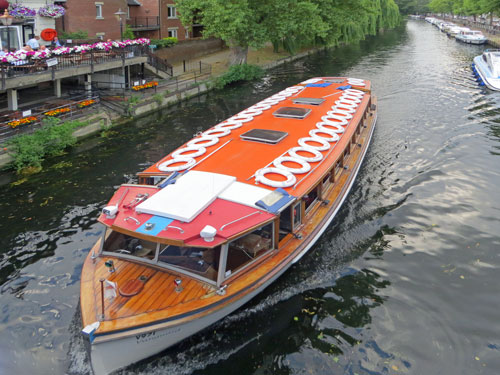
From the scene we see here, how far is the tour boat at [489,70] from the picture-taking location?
123 feet

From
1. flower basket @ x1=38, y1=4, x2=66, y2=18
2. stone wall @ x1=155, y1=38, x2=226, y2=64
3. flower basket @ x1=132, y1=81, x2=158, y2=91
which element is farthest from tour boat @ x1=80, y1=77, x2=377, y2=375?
stone wall @ x1=155, y1=38, x2=226, y2=64

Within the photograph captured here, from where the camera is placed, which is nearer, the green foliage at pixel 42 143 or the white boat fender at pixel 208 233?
the white boat fender at pixel 208 233

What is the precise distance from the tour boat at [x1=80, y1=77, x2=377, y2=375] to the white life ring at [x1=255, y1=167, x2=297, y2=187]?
4 centimetres

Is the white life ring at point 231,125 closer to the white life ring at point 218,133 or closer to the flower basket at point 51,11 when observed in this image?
the white life ring at point 218,133

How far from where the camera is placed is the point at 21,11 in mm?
30359

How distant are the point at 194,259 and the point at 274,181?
12.2ft

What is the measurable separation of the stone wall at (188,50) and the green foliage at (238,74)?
9048 millimetres

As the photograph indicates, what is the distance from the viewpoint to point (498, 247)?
1552 cm

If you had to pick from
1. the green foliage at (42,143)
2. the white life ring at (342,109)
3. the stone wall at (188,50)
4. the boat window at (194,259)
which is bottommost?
the boat window at (194,259)

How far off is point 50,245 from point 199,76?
26808 mm

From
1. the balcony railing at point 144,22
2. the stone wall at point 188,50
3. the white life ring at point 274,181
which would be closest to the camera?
the white life ring at point 274,181

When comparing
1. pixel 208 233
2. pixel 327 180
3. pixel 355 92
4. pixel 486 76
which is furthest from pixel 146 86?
pixel 486 76

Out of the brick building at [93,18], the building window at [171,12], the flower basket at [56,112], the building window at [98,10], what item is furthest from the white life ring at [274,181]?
the building window at [171,12]

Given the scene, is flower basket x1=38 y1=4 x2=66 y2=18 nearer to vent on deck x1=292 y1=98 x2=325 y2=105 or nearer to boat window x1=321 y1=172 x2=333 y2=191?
vent on deck x1=292 y1=98 x2=325 y2=105
